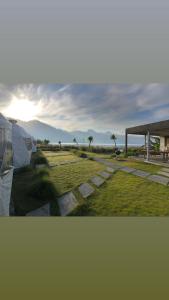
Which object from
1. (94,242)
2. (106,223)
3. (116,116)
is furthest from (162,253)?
(116,116)

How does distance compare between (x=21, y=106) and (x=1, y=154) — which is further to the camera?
(x=21, y=106)

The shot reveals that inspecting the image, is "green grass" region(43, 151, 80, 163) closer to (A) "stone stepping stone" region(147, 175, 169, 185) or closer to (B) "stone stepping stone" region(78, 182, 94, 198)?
(B) "stone stepping stone" region(78, 182, 94, 198)

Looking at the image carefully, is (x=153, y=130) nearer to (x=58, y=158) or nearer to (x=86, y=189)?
(x=58, y=158)

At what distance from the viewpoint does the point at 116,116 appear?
7.73m

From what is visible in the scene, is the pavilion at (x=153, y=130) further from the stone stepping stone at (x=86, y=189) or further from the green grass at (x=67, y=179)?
the stone stepping stone at (x=86, y=189)

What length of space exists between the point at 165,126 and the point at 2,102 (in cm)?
473

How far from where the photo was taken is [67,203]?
329 centimetres

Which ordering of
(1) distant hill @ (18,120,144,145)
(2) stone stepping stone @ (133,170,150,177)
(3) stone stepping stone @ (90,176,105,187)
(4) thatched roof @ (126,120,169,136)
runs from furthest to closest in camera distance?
(1) distant hill @ (18,120,144,145) < (4) thatched roof @ (126,120,169,136) < (2) stone stepping stone @ (133,170,150,177) < (3) stone stepping stone @ (90,176,105,187)

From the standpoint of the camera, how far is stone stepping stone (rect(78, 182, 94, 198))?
3616mm

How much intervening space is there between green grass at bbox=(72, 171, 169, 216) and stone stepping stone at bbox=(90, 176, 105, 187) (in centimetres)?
12

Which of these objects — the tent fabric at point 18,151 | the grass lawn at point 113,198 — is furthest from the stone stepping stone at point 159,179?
the tent fabric at point 18,151

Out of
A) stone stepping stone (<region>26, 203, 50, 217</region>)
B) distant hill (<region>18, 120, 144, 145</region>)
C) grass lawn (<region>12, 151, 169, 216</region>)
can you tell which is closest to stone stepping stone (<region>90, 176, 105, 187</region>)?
grass lawn (<region>12, 151, 169, 216</region>)

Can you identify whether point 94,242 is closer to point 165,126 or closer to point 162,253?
point 162,253

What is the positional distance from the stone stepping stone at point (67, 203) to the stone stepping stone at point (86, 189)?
0.20 metres
